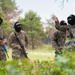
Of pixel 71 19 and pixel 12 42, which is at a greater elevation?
pixel 71 19

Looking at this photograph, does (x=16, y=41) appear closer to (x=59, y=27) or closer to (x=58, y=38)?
(x=58, y=38)

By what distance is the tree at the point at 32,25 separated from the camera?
178ft

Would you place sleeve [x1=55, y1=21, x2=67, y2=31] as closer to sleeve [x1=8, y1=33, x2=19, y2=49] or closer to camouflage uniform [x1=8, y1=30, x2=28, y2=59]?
camouflage uniform [x1=8, y1=30, x2=28, y2=59]

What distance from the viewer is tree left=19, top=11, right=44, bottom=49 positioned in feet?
178

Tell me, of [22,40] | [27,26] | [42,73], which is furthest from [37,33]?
[42,73]

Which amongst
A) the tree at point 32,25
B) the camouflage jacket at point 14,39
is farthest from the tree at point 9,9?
the camouflage jacket at point 14,39

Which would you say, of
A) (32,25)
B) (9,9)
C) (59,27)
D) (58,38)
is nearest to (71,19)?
(59,27)

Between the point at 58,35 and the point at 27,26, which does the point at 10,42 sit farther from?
the point at 27,26

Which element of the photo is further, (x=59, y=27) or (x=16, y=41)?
(x=16, y=41)

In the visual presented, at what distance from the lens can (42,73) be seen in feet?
10.0

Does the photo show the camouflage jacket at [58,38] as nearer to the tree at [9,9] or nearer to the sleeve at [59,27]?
the sleeve at [59,27]

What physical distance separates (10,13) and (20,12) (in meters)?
4.31

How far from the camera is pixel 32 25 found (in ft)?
177

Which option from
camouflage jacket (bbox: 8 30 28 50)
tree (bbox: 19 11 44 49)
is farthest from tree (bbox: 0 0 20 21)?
camouflage jacket (bbox: 8 30 28 50)
